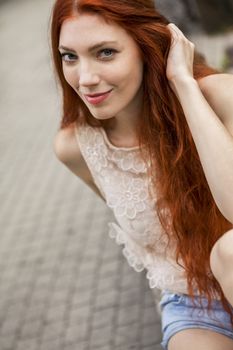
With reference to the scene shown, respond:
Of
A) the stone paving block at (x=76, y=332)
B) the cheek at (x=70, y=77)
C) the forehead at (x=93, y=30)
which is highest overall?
the forehead at (x=93, y=30)

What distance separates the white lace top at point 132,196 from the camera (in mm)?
2654

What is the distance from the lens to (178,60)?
240 cm

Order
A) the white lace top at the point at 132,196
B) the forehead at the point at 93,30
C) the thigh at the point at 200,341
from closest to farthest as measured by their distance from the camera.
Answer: the forehead at the point at 93,30 → the thigh at the point at 200,341 → the white lace top at the point at 132,196

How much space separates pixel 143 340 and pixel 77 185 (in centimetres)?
246

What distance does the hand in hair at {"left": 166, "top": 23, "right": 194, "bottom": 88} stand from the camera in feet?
7.79

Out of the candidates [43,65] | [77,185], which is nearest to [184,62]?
[77,185]

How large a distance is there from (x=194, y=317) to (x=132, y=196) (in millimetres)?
577

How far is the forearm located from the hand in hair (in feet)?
0.10

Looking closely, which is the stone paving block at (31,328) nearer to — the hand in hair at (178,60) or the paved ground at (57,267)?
the paved ground at (57,267)

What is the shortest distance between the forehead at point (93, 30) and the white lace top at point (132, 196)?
0.53 metres

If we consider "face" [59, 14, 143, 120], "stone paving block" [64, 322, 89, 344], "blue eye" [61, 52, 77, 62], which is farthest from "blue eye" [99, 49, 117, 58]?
"stone paving block" [64, 322, 89, 344]

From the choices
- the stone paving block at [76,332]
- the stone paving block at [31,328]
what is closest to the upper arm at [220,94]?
the stone paving block at [76,332]

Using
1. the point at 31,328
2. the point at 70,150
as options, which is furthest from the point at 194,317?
the point at 31,328

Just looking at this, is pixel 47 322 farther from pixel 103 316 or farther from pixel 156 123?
pixel 156 123
